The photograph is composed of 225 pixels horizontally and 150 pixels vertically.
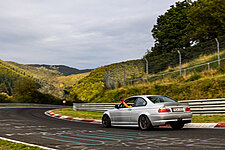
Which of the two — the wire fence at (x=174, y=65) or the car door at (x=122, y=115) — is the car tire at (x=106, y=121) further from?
the wire fence at (x=174, y=65)

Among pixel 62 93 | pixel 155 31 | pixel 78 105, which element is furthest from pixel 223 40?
pixel 62 93

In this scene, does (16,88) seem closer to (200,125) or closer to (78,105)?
(78,105)

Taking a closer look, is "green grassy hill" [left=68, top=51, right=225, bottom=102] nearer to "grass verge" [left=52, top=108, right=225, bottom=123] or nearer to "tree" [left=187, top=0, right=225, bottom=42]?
"grass verge" [left=52, top=108, right=225, bottom=123]

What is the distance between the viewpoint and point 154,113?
991cm

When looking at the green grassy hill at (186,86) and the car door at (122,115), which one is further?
the green grassy hill at (186,86)

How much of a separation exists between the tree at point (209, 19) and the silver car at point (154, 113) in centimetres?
2452

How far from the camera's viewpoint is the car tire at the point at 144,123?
10062 mm

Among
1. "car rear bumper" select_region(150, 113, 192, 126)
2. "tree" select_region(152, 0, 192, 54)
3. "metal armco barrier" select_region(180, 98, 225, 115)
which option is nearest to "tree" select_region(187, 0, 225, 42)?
"tree" select_region(152, 0, 192, 54)

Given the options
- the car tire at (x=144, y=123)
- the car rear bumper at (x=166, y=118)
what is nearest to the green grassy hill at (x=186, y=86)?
the car rear bumper at (x=166, y=118)

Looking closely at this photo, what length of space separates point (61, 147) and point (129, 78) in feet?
74.7

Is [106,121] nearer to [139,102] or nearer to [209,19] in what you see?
[139,102]

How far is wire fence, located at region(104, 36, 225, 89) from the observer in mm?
22005

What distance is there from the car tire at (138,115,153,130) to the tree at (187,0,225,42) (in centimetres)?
2518

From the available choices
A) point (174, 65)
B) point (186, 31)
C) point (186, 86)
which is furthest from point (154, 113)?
point (186, 31)
